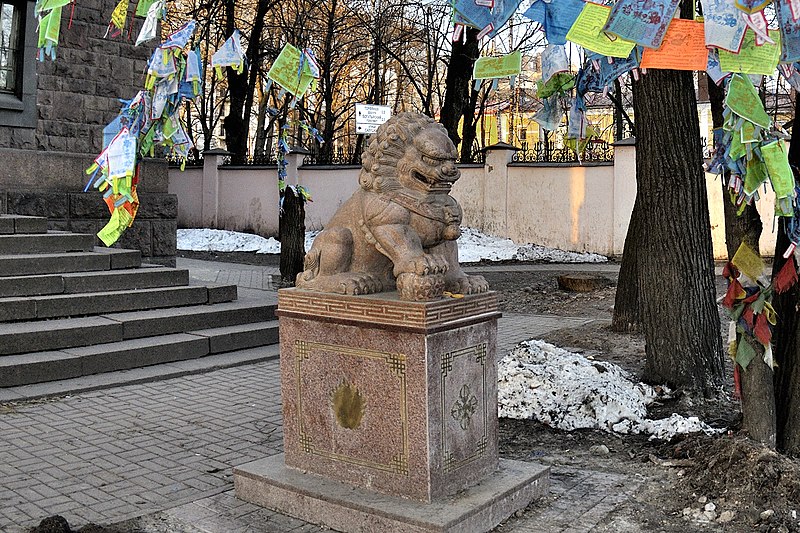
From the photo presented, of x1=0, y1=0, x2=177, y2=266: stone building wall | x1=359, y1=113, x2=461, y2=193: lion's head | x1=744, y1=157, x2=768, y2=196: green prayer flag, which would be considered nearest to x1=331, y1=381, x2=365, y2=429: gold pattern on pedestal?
x1=359, y1=113, x2=461, y2=193: lion's head

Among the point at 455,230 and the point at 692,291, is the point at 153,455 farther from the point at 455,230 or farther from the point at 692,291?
the point at 692,291

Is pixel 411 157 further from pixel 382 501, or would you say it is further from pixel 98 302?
pixel 98 302

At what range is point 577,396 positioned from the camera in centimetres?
648

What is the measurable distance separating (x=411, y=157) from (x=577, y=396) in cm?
285

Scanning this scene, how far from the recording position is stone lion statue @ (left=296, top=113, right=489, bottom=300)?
440 cm

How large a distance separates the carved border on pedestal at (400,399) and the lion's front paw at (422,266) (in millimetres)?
417

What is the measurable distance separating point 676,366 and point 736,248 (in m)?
1.94

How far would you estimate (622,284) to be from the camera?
9992 mm

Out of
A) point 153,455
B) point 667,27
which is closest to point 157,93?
point 153,455

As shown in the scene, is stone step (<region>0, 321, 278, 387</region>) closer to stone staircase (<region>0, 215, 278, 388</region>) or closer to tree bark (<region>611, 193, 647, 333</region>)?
stone staircase (<region>0, 215, 278, 388</region>)

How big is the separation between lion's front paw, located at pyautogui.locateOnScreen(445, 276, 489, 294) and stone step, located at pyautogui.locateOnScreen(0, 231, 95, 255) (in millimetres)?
6408

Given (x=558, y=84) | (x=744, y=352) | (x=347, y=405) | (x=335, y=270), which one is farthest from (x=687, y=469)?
(x=558, y=84)

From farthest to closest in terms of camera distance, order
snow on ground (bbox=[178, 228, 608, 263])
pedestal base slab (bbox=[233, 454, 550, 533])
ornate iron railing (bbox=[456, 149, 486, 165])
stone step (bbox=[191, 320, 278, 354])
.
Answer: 1. ornate iron railing (bbox=[456, 149, 486, 165])
2. snow on ground (bbox=[178, 228, 608, 263])
3. stone step (bbox=[191, 320, 278, 354])
4. pedestal base slab (bbox=[233, 454, 550, 533])

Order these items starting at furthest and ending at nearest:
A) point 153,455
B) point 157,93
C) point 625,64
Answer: point 157,93
point 153,455
point 625,64
